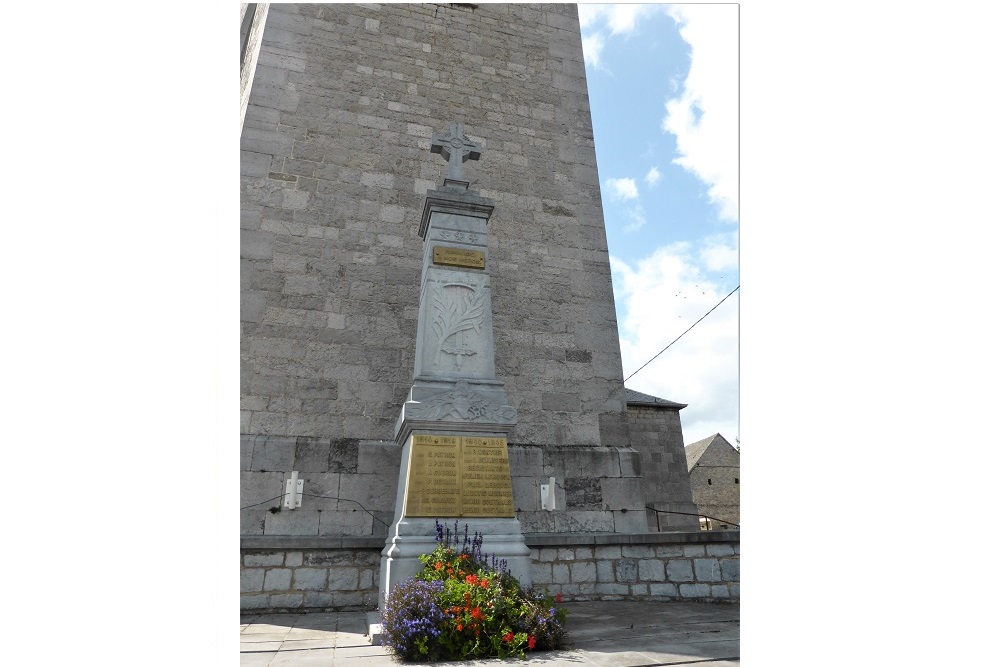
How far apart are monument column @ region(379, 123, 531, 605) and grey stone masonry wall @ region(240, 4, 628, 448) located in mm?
1895

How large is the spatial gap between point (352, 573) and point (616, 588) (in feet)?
8.96

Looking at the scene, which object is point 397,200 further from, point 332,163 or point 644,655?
point 644,655

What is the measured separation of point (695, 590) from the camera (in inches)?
233

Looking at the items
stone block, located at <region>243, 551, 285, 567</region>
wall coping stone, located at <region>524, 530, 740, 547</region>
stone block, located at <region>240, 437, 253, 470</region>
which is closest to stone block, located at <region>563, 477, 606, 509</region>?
wall coping stone, located at <region>524, 530, 740, 547</region>

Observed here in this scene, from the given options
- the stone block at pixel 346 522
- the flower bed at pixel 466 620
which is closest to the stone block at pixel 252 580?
the stone block at pixel 346 522

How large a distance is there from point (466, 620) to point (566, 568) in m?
2.70

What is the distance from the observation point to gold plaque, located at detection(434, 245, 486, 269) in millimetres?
5625

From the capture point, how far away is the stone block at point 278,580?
17.8 ft

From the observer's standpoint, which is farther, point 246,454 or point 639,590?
point 246,454

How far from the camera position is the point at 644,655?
3.29 m

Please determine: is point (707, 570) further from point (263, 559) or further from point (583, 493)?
point (263, 559)

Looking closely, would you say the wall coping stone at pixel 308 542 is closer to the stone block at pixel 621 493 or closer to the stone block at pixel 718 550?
the stone block at pixel 621 493

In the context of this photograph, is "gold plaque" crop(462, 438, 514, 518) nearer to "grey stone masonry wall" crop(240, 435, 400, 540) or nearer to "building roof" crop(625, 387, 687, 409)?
"grey stone masonry wall" crop(240, 435, 400, 540)

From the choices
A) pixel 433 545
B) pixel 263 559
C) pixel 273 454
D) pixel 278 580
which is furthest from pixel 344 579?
pixel 433 545
